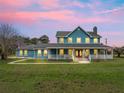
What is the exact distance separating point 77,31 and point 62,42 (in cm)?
394

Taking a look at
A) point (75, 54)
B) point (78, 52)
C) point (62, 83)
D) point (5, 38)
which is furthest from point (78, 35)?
point (62, 83)

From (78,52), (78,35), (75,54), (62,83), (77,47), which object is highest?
(78,35)

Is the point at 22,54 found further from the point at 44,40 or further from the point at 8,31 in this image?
the point at 44,40

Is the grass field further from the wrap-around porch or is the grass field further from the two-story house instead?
the two-story house

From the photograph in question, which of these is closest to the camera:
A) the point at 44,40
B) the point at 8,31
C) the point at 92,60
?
the point at 92,60

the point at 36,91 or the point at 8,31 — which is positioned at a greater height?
the point at 8,31

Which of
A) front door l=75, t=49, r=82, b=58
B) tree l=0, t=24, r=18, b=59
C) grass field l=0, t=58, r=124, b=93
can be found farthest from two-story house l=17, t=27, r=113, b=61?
grass field l=0, t=58, r=124, b=93

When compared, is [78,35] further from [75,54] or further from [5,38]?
[5,38]


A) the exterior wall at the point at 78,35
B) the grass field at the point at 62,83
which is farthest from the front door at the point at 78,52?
the grass field at the point at 62,83

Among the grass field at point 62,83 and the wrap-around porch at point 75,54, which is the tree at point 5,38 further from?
the grass field at point 62,83

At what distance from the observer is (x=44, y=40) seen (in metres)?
120

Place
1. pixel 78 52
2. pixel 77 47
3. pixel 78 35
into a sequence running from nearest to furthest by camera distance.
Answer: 1. pixel 77 47
2. pixel 78 52
3. pixel 78 35

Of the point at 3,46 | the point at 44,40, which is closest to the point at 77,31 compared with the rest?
the point at 3,46

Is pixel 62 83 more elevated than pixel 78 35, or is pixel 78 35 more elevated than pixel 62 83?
pixel 78 35
